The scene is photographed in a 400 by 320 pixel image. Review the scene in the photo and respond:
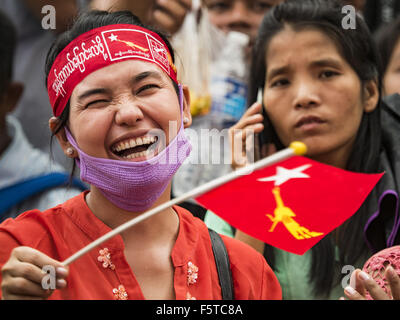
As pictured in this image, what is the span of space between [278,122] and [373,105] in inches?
21.0

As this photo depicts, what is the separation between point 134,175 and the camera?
7.72 feet

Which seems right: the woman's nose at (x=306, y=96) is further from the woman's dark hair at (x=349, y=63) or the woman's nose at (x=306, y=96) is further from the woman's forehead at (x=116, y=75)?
the woman's forehead at (x=116, y=75)

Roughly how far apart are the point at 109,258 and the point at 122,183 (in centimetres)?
27

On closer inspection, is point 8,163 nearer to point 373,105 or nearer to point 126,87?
point 126,87

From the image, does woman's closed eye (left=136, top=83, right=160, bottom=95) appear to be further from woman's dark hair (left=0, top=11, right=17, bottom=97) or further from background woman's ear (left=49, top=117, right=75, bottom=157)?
woman's dark hair (left=0, top=11, right=17, bottom=97)

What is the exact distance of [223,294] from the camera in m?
2.40

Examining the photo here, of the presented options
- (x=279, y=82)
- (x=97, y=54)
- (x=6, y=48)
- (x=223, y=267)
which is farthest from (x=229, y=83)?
(x=223, y=267)

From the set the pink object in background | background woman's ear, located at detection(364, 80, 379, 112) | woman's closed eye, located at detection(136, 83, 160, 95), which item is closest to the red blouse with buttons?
the pink object in background

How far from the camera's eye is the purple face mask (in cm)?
236

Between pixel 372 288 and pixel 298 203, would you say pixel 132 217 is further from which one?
pixel 372 288

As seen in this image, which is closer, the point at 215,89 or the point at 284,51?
the point at 284,51

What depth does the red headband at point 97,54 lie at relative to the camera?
2457mm

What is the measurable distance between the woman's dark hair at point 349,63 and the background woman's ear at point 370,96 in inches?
1.1
